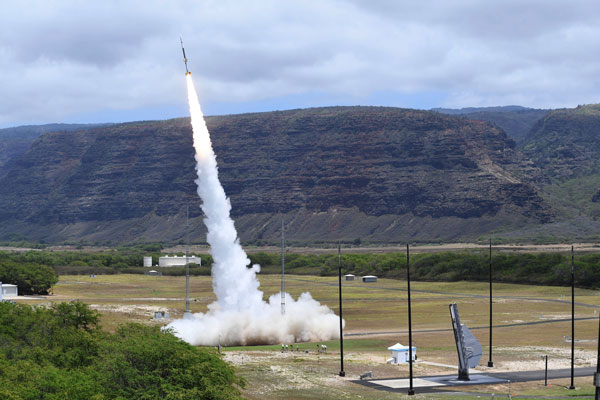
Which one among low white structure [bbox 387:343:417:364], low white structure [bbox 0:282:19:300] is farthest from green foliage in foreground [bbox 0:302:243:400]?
low white structure [bbox 0:282:19:300]

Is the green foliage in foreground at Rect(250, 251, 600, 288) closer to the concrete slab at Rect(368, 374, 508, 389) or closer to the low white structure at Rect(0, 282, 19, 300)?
the low white structure at Rect(0, 282, 19, 300)

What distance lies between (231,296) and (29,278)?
57.1 m

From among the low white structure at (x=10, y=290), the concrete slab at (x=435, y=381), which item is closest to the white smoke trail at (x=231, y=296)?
the concrete slab at (x=435, y=381)

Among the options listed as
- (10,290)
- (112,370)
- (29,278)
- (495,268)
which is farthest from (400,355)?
(495,268)

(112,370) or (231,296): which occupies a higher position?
(112,370)

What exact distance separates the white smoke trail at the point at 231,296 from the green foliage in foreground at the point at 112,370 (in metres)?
25.2

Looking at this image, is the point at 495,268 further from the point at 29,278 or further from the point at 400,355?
the point at 400,355

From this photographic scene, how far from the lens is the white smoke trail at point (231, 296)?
85625mm

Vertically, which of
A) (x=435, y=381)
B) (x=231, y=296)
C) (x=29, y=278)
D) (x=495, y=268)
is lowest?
(x=435, y=381)

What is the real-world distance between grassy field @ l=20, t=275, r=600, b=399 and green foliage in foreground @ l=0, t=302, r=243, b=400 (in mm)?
10150

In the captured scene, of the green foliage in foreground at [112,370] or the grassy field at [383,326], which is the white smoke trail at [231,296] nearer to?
the grassy field at [383,326]

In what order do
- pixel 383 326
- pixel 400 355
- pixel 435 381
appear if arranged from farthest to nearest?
pixel 383 326
pixel 400 355
pixel 435 381

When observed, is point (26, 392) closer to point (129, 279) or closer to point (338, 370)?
point (338, 370)

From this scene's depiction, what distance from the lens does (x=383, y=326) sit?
3878 inches
